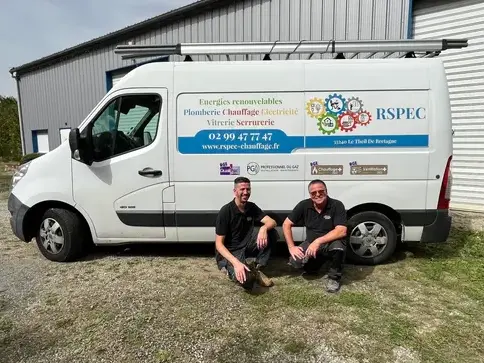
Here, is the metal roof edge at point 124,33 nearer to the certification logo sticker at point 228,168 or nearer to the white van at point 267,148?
the white van at point 267,148

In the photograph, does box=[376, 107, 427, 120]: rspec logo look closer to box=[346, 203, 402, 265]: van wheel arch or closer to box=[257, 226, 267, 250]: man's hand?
box=[346, 203, 402, 265]: van wheel arch

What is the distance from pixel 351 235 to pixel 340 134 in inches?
48.9

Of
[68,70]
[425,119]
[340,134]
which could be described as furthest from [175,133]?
[68,70]

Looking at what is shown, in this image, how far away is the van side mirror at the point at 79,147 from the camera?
3961 millimetres

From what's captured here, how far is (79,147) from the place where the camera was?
13.1ft

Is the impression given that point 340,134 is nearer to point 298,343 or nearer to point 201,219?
point 201,219

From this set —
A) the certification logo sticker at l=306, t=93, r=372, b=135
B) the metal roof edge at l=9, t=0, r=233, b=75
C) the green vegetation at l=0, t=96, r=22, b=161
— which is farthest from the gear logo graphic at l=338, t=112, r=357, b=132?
the green vegetation at l=0, t=96, r=22, b=161

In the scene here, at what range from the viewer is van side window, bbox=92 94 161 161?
13.5 ft

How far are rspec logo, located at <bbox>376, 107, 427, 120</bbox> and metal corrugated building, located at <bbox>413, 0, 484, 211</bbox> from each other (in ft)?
14.3

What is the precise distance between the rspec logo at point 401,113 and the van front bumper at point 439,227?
115 centimetres

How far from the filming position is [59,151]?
4.21 m

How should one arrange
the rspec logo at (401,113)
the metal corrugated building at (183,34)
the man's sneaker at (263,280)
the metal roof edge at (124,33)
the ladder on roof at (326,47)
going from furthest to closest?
the metal roof edge at (124,33) < the metal corrugated building at (183,34) < the ladder on roof at (326,47) < the rspec logo at (401,113) < the man's sneaker at (263,280)

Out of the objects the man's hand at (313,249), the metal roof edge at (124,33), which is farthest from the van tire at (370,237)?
the metal roof edge at (124,33)

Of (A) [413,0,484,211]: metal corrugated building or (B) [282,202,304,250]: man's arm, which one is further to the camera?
(A) [413,0,484,211]: metal corrugated building
